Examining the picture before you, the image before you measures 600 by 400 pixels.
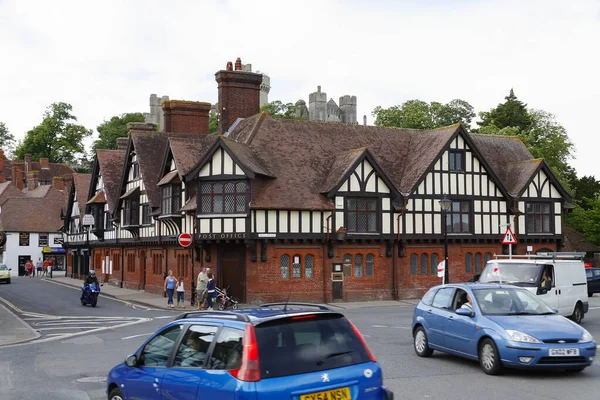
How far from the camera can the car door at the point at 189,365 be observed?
22.4 ft

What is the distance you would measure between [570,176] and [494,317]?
53056 mm

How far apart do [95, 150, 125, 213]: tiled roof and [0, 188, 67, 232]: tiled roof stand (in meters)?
23.6

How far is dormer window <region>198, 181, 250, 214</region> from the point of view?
101 ft

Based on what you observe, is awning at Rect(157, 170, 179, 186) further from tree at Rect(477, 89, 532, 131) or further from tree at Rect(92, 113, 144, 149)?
tree at Rect(92, 113, 144, 149)

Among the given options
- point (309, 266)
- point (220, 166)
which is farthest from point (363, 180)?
point (220, 166)

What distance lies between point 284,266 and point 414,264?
724 centimetres

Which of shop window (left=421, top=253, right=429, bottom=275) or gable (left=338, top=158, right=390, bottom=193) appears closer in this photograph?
gable (left=338, top=158, right=390, bottom=193)

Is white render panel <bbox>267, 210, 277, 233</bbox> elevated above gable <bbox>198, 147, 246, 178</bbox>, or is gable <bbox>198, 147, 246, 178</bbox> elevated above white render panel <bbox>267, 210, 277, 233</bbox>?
gable <bbox>198, 147, 246, 178</bbox>

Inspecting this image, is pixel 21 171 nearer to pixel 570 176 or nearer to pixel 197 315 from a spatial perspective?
pixel 570 176

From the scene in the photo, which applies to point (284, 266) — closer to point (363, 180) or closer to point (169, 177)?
point (363, 180)

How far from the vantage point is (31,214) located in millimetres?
70250

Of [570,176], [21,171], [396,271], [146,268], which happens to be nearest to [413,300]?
[396,271]

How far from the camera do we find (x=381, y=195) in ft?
110

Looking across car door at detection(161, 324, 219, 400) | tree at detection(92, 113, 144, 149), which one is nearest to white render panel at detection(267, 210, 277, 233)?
car door at detection(161, 324, 219, 400)
